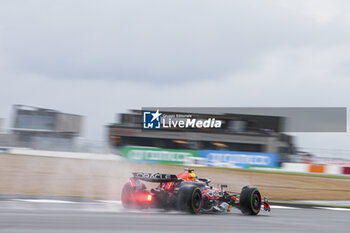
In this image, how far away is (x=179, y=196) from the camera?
8.96m

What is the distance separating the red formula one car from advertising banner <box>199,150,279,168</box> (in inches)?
733

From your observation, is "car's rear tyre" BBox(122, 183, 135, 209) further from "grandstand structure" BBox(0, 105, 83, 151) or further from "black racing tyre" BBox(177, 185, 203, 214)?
"grandstand structure" BBox(0, 105, 83, 151)

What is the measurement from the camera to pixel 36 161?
26.5m

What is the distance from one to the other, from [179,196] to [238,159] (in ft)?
67.3

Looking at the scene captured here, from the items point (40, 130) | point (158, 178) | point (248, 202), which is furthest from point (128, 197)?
point (40, 130)

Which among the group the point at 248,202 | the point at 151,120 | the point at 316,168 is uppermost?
the point at 151,120

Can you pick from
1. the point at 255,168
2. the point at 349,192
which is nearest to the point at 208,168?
the point at 255,168

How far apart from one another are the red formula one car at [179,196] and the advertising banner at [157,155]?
754 inches

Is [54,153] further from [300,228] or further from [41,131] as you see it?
[300,228]

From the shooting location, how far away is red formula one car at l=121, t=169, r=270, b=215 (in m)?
9.02

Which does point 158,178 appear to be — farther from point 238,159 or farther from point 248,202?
point 238,159

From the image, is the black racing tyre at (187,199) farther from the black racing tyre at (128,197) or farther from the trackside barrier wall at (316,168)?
the trackside barrier wall at (316,168)

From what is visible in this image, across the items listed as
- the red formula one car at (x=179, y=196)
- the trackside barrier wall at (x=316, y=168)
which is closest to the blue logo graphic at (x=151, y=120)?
the trackside barrier wall at (x=316, y=168)

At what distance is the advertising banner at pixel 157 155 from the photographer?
2928 centimetres
